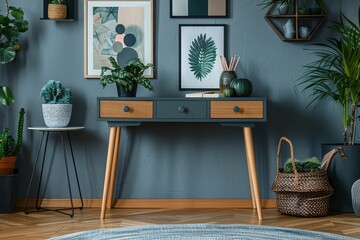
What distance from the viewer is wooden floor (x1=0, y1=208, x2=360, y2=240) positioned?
11.9 ft

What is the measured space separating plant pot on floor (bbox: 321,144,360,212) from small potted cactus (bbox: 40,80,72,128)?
174cm

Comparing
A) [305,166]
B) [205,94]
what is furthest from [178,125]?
[305,166]

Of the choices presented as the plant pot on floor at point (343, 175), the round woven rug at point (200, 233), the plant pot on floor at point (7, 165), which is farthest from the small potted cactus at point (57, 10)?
the plant pot on floor at point (343, 175)

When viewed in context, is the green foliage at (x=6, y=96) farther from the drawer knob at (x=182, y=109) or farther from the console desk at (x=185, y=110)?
the drawer knob at (x=182, y=109)

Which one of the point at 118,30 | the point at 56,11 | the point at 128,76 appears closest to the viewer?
the point at 128,76

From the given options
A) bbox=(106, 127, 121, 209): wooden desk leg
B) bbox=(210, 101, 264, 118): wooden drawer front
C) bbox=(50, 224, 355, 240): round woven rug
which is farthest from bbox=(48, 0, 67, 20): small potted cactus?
bbox=(50, 224, 355, 240): round woven rug

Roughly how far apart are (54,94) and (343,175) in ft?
6.48

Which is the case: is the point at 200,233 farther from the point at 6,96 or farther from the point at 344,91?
the point at 6,96

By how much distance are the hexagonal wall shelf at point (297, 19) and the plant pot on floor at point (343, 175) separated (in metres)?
0.78

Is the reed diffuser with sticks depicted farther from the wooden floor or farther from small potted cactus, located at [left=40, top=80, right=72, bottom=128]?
small potted cactus, located at [left=40, top=80, right=72, bottom=128]

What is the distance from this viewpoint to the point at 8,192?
167 inches

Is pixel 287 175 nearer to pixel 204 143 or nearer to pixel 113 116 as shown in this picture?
pixel 204 143

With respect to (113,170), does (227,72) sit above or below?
above

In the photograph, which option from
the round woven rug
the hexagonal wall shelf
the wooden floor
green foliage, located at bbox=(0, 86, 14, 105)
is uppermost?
the hexagonal wall shelf
